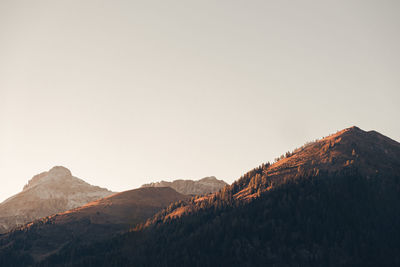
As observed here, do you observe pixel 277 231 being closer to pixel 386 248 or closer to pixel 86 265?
pixel 386 248

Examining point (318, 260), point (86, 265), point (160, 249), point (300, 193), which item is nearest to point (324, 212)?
point (300, 193)

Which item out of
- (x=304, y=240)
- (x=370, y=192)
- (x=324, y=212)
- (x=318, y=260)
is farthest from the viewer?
(x=370, y=192)

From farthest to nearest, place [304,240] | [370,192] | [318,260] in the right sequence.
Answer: [370,192]
[304,240]
[318,260]

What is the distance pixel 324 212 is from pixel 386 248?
3125 centimetres

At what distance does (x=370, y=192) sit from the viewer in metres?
197

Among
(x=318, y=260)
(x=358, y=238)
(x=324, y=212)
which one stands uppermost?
(x=324, y=212)

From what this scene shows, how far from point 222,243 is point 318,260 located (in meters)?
47.3

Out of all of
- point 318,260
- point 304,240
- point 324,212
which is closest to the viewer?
point 318,260

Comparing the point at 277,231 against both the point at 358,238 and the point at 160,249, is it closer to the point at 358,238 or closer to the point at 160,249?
the point at 358,238

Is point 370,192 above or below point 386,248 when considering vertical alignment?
above

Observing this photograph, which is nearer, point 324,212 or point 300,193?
point 324,212

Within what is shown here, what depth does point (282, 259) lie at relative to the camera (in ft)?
538

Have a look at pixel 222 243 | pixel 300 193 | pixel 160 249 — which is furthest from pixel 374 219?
pixel 160 249

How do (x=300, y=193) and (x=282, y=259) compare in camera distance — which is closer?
(x=282, y=259)
